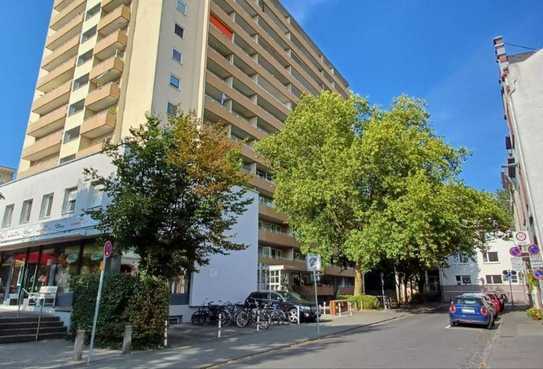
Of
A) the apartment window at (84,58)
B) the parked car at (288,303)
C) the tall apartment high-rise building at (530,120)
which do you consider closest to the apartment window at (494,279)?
the tall apartment high-rise building at (530,120)

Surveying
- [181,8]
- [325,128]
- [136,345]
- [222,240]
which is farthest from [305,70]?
[136,345]

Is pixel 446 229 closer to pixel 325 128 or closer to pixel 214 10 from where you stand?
pixel 325 128

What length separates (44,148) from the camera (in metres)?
38.7

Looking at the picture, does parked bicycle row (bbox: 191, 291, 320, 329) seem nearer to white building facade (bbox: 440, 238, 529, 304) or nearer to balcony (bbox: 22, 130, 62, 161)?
balcony (bbox: 22, 130, 62, 161)

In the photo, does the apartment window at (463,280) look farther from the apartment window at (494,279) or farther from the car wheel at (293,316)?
the car wheel at (293,316)

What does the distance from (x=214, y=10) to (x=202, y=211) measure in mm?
32380

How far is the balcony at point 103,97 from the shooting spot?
33.5 m

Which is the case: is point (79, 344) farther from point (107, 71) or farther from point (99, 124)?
point (107, 71)

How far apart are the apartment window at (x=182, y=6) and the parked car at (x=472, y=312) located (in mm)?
34088

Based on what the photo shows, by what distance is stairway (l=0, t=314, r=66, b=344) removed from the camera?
547 inches

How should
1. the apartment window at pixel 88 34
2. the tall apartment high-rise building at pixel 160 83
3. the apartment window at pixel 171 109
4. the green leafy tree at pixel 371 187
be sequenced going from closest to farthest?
A: the green leafy tree at pixel 371 187
the apartment window at pixel 171 109
the tall apartment high-rise building at pixel 160 83
the apartment window at pixel 88 34

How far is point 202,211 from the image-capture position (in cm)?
1438

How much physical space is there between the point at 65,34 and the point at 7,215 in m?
26.9

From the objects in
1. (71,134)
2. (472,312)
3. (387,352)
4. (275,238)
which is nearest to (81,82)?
(71,134)
